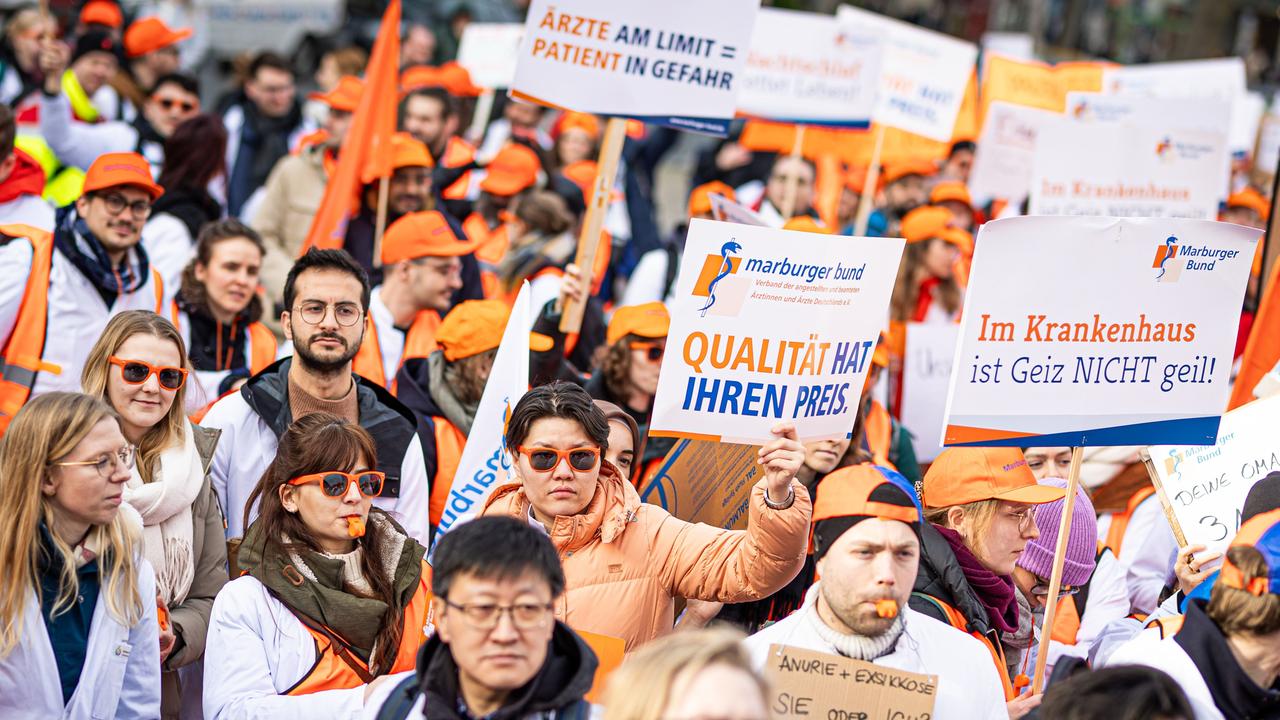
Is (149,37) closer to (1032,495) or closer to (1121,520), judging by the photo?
(1121,520)

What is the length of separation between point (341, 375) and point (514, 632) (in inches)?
87.8

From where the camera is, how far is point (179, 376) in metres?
4.77

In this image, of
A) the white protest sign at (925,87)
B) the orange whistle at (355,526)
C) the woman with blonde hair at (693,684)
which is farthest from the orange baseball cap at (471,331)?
the white protest sign at (925,87)

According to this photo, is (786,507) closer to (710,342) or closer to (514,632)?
(710,342)

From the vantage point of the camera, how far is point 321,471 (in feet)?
14.2

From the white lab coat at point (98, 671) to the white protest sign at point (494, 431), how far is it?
43.0 inches

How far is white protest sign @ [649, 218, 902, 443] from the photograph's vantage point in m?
4.44

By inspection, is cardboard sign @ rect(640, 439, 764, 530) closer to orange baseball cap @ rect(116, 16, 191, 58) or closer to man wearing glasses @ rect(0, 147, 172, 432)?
man wearing glasses @ rect(0, 147, 172, 432)

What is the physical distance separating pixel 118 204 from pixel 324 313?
1.38 meters

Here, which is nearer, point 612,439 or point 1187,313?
point 1187,313

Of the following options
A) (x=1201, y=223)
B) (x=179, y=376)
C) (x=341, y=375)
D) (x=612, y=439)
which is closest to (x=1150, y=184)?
(x=1201, y=223)

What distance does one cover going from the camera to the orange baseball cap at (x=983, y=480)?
471cm

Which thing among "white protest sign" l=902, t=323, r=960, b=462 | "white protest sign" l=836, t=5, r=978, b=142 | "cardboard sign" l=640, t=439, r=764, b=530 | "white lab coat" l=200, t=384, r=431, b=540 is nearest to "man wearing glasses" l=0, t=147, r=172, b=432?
"white lab coat" l=200, t=384, r=431, b=540

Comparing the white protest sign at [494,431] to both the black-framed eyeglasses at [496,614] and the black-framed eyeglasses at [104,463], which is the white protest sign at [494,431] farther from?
the black-framed eyeglasses at [496,614]
